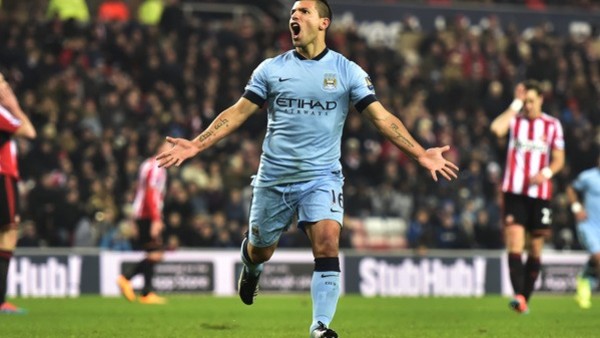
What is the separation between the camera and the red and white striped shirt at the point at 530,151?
14.7 meters

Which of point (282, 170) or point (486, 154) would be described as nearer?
point (282, 170)

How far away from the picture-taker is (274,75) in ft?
30.8

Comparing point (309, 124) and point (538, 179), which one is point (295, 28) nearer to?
point (309, 124)

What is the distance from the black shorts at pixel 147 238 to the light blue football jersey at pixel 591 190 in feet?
20.0

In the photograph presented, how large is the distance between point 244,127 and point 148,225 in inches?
290

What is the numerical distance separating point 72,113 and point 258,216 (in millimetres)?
13656

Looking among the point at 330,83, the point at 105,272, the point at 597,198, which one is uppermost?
the point at 330,83

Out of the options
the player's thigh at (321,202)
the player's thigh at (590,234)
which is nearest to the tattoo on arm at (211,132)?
the player's thigh at (321,202)

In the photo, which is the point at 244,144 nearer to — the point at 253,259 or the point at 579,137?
the point at 579,137

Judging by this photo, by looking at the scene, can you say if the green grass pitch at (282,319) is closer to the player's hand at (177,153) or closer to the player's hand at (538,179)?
the player's hand at (538,179)

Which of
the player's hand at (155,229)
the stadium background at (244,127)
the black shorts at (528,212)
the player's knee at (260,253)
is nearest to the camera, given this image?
the player's knee at (260,253)

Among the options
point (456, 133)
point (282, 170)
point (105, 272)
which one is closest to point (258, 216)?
point (282, 170)

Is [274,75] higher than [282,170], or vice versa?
[274,75]

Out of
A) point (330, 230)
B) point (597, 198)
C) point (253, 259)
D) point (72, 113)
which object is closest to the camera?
point (330, 230)
